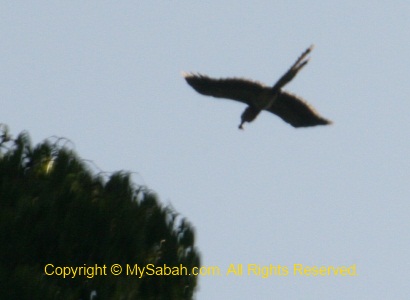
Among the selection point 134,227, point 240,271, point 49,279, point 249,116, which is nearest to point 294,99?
point 249,116

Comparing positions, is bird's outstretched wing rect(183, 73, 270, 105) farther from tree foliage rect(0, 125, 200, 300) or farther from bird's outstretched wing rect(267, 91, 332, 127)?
tree foliage rect(0, 125, 200, 300)

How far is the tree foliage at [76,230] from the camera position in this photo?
52.9 ft

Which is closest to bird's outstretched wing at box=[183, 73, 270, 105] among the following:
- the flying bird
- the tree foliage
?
the flying bird

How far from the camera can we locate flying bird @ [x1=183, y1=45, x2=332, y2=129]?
19.6 m

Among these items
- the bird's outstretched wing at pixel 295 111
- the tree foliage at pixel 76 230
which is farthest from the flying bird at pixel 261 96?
the tree foliage at pixel 76 230

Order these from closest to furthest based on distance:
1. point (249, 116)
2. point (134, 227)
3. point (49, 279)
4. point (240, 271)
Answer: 1. point (49, 279)
2. point (134, 227)
3. point (240, 271)
4. point (249, 116)

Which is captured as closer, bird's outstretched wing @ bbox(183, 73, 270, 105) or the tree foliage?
the tree foliage

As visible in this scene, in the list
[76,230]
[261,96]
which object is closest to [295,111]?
[261,96]

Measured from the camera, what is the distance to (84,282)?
16188mm

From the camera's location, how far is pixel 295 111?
19.9 m

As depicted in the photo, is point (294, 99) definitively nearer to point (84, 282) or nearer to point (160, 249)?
point (160, 249)

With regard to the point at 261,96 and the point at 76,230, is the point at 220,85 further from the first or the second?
the point at 76,230

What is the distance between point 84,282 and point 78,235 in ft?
2.36

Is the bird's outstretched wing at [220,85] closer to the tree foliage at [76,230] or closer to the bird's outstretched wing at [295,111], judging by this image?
the bird's outstretched wing at [295,111]
